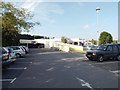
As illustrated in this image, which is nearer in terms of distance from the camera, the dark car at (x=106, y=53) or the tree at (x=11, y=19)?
the dark car at (x=106, y=53)

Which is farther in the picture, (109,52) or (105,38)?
(105,38)

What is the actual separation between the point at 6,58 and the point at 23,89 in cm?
349

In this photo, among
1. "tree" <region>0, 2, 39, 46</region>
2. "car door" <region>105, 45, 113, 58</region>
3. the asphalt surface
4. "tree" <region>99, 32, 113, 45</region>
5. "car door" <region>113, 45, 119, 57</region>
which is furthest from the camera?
"tree" <region>99, 32, 113, 45</region>

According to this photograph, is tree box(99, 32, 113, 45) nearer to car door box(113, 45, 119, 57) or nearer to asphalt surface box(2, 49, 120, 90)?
car door box(113, 45, 119, 57)

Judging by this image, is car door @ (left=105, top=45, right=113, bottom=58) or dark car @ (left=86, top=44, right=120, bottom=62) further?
car door @ (left=105, top=45, right=113, bottom=58)

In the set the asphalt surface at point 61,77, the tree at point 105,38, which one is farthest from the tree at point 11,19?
the tree at point 105,38

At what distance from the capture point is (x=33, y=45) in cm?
5806

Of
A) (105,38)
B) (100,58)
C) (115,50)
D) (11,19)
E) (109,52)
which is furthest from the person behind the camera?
(105,38)

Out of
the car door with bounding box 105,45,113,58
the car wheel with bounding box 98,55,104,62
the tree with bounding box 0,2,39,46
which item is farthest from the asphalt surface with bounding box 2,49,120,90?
the tree with bounding box 0,2,39,46

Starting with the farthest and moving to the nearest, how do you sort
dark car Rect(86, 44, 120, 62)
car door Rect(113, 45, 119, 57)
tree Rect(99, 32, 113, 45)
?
tree Rect(99, 32, 113, 45) → car door Rect(113, 45, 119, 57) → dark car Rect(86, 44, 120, 62)

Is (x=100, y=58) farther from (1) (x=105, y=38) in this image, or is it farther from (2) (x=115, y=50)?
(1) (x=105, y=38)

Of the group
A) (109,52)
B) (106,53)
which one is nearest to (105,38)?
(109,52)

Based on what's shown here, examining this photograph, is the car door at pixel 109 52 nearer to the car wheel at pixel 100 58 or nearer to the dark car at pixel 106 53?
the dark car at pixel 106 53

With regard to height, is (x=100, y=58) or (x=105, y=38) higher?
(x=105, y=38)
